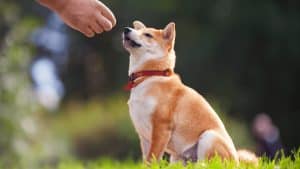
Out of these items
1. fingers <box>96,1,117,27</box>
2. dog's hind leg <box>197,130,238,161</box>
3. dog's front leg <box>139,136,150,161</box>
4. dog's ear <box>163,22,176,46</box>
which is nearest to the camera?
fingers <box>96,1,117,27</box>

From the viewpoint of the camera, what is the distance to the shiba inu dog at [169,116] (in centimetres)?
645

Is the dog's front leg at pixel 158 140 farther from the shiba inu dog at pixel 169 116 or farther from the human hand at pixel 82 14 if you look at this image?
the human hand at pixel 82 14

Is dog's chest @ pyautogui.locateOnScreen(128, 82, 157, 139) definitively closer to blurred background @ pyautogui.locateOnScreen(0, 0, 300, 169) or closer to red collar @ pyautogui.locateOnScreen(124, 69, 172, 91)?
red collar @ pyautogui.locateOnScreen(124, 69, 172, 91)

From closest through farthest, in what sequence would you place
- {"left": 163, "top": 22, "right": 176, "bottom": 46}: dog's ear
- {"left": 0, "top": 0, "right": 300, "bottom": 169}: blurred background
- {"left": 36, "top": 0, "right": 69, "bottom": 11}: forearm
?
{"left": 36, "top": 0, "right": 69, "bottom": 11}: forearm, {"left": 163, "top": 22, "right": 176, "bottom": 46}: dog's ear, {"left": 0, "top": 0, "right": 300, "bottom": 169}: blurred background

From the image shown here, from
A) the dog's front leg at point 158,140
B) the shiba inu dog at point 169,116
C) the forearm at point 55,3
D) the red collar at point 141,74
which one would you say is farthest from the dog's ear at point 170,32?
the forearm at point 55,3

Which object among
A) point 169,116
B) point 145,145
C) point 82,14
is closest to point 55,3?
point 82,14

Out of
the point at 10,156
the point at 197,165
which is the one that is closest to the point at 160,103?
the point at 197,165

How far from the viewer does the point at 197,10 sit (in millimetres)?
22438

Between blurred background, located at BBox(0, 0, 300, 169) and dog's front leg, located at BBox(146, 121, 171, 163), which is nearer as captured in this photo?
dog's front leg, located at BBox(146, 121, 171, 163)

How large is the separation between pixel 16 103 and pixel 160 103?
7.51 metres

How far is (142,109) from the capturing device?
6.55m

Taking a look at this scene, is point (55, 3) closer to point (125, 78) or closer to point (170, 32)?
point (170, 32)

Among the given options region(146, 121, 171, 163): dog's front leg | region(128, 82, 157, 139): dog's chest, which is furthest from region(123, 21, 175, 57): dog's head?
region(146, 121, 171, 163): dog's front leg

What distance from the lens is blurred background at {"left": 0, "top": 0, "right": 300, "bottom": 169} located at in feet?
46.3
